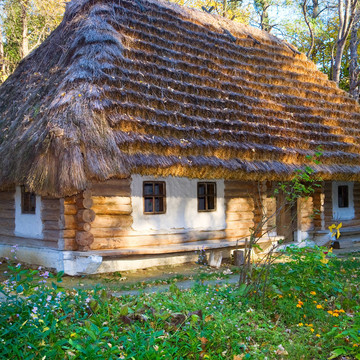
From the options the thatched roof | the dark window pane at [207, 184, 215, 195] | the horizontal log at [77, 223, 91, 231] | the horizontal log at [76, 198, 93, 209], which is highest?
the thatched roof

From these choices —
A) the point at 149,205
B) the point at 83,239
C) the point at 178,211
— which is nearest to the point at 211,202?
the point at 178,211

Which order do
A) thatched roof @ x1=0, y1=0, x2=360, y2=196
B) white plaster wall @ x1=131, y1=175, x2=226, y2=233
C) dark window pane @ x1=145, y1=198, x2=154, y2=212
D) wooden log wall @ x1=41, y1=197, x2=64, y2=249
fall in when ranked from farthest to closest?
dark window pane @ x1=145, y1=198, x2=154, y2=212 < white plaster wall @ x1=131, y1=175, x2=226, y2=233 < wooden log wall @ x1=41, y1=197, x2=64, y2=249 < thatched roof @ x1=0, y1=0, x2=360, y2=196

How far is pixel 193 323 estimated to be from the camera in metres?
4.46

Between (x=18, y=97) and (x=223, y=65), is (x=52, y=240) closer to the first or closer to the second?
(x=18, y=97)

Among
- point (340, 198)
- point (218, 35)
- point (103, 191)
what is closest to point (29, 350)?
point (103, 191)

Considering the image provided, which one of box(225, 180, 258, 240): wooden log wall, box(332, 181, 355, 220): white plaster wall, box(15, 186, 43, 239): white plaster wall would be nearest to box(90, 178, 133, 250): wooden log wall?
box(15, 186, 43, 239): white plaster wall

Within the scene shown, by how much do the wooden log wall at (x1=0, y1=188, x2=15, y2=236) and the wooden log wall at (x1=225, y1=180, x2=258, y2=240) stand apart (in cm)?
551

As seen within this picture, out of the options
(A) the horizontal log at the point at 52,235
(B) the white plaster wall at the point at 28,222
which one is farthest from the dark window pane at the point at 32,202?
(A) the horizontal log at the point at 52,235

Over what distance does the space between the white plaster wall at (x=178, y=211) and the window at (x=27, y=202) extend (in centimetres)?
252

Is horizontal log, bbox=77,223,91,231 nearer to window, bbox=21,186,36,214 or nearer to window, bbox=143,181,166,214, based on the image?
window, bbox=143,181,166,214

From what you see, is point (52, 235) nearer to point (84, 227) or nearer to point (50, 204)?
point (50, 204)

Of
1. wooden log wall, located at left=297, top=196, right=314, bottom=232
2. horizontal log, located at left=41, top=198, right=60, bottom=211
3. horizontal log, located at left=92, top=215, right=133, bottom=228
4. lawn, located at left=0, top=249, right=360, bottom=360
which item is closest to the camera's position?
lawn, located at left=0, top=249, right=360, bottom=360

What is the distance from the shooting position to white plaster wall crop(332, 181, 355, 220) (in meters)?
14.8

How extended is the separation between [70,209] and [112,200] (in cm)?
90
